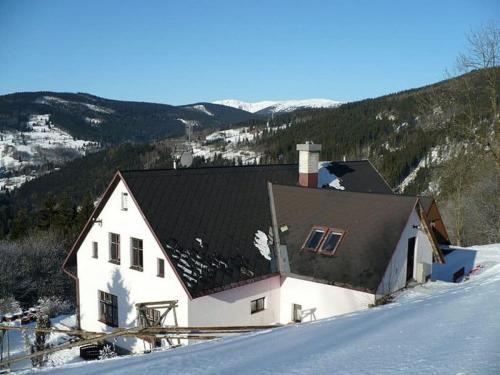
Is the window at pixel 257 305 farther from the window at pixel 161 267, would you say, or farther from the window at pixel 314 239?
the window at pixel 161 267

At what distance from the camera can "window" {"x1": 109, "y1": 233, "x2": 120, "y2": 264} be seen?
17.3m

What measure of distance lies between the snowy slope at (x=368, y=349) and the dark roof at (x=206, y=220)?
7092 millimetres

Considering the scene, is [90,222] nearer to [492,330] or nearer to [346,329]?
[346,329]

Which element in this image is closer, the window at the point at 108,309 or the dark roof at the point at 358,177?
the window at the point at 108,309

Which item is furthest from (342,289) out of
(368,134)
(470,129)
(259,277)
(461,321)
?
(368,134)

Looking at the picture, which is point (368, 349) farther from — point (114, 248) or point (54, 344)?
point (54, 344)

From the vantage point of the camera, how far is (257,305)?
16.8m

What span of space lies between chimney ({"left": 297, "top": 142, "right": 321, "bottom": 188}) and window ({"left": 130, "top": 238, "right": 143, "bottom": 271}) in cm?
923

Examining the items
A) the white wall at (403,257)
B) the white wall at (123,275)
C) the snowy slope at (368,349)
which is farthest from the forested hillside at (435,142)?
the snowy slope at (368,349)

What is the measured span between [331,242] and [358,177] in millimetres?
10190

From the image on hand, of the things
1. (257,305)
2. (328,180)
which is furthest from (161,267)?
(328,180)

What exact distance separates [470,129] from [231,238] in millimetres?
15419

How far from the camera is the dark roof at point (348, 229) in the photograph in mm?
15195

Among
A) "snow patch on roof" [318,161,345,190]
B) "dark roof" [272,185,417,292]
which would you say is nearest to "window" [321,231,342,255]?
"dark roof" [272,185,417,292]
